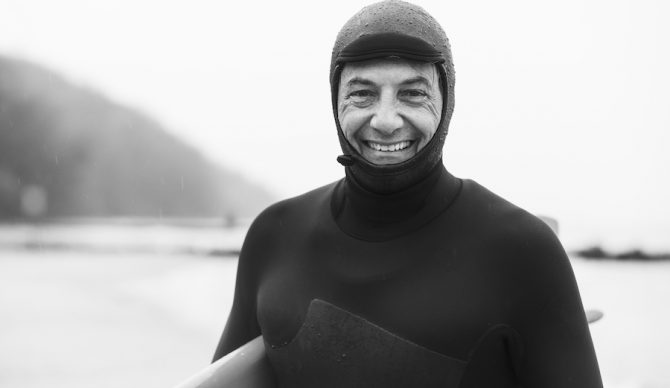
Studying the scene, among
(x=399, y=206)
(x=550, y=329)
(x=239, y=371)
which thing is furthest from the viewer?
(x=239, y=371)

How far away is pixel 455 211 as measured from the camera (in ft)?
4.31

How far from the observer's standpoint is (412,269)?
1.27 metres

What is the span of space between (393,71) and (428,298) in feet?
1.31

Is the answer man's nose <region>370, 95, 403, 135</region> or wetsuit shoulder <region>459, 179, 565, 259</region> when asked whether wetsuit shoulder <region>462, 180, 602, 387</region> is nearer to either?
wetsuit shoulder <region>459, 179, 565, 259</region>

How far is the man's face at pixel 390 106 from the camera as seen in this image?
1.24 metres

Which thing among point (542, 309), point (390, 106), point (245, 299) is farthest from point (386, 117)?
point (245, 299)

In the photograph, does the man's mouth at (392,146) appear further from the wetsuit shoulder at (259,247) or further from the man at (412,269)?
the wetsuit shoulder at (259,247)

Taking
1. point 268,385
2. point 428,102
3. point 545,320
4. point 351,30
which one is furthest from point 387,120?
point 268,385

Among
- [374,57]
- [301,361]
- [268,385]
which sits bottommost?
[268,385]

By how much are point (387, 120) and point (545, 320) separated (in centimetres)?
43

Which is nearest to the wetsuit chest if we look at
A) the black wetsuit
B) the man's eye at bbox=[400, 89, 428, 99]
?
the black wetsuit

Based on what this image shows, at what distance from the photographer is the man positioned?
121 cm

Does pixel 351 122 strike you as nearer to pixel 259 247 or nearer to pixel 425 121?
pixel 425 121

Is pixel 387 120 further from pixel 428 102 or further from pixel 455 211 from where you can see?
→ pixel 455 211
